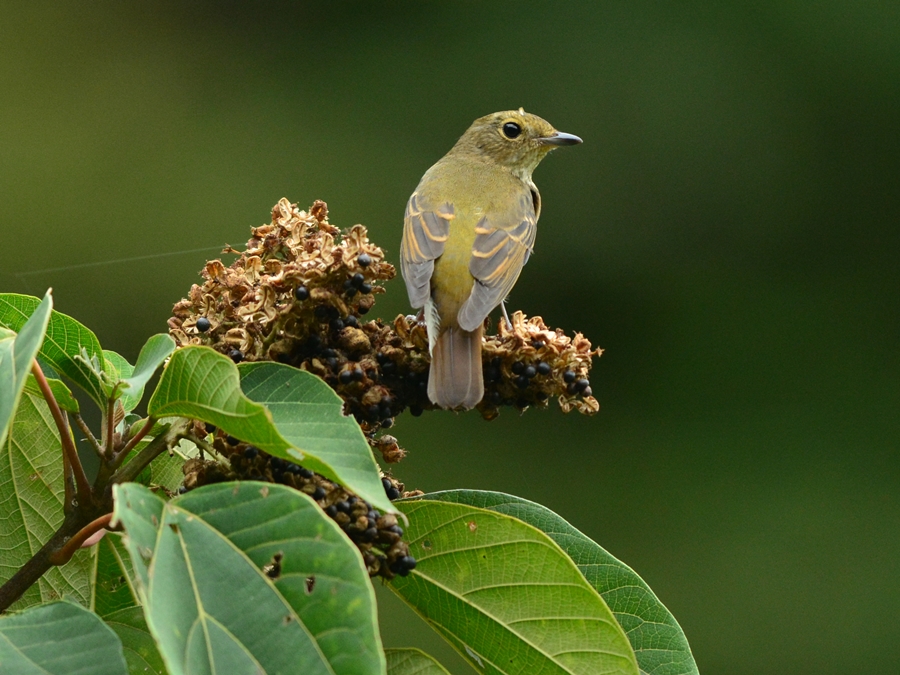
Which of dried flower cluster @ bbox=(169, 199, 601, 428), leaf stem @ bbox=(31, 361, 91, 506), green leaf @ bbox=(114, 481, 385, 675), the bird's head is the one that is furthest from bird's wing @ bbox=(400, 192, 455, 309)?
green leaf @ bbox=(114, 481, 385, 675)

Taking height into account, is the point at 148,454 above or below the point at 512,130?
below

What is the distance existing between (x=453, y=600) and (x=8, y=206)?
7436 mm

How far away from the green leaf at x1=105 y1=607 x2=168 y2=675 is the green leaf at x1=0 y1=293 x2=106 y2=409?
33 cm

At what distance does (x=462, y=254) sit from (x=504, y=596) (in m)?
1.58

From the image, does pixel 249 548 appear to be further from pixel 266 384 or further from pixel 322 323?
pixel 322 323

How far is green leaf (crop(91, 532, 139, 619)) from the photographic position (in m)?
1.88

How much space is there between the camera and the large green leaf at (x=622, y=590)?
6.11ft

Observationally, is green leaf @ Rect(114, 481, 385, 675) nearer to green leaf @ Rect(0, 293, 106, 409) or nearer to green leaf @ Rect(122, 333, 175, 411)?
green leaf @ Rect(122, 333, 175, 411)

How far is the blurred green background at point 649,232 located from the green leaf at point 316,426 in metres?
5.98

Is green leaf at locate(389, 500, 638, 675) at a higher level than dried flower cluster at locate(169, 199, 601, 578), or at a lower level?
lower

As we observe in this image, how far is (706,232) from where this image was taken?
9016 millimetres

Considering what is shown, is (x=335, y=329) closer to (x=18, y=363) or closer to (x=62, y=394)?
(x=62, y=394)

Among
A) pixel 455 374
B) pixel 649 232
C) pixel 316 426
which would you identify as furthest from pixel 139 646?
pixel 649 232

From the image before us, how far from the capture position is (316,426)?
1.46m
